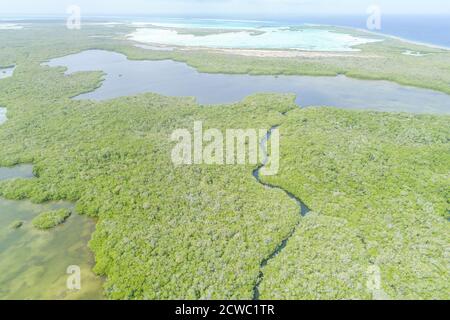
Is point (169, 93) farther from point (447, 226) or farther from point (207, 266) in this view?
point (447, 226)

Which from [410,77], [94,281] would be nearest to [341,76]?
[410,77]

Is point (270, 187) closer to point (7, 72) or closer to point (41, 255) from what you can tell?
point (41, 255)

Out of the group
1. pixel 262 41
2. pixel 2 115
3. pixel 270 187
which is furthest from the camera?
pixel 262 41

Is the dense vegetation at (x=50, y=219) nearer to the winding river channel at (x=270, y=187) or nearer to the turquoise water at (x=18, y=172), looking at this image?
the turquoise water at (x=18, y=172)

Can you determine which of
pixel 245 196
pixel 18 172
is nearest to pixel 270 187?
pixel 245 196

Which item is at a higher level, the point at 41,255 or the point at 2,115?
the point at 2,115

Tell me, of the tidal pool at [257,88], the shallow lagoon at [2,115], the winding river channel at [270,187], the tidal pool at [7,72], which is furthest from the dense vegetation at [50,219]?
the tidal pool at [7,72]

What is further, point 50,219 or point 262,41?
point 262,41
